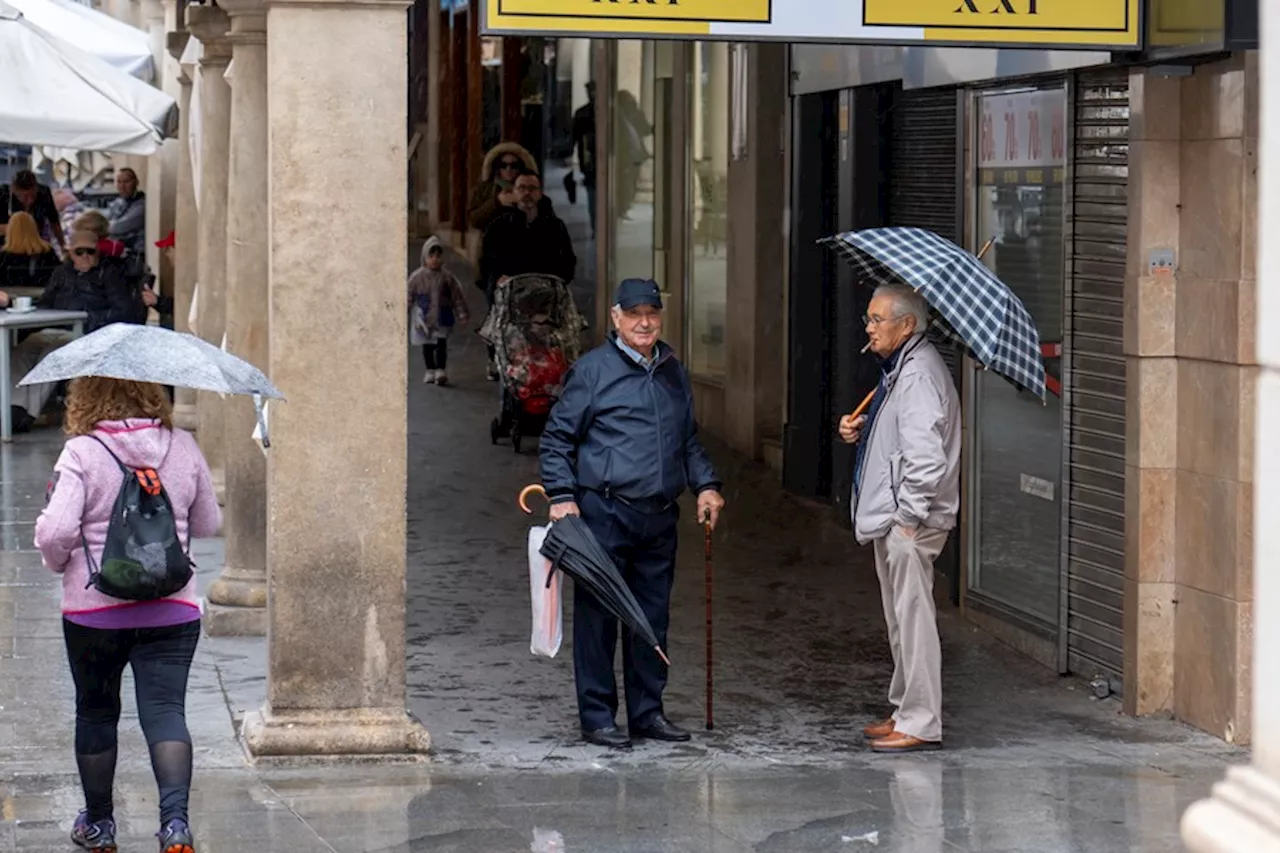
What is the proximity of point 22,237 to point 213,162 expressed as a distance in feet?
30.8

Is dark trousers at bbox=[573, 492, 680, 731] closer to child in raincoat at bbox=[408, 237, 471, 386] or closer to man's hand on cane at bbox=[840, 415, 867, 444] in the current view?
man's hand on cane at bbox=[840, 415, 867, 444]

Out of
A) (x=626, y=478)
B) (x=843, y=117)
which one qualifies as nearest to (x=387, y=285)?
(x=626, y=478)

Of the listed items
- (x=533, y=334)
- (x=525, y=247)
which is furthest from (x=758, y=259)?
(x=525, y=247)

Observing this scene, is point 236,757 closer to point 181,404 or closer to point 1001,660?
point 1001,660

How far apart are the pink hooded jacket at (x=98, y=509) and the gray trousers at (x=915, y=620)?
281 cm

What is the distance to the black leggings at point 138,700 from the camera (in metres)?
6.33

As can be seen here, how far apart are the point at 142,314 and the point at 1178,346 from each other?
10.9m

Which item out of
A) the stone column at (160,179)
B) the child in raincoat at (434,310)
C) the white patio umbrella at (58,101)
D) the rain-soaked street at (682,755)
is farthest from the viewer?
the stone column at (160,179)

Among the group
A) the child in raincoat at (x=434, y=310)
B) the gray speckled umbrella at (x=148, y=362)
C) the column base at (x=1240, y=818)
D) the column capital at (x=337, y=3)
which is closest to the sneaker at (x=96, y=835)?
the gray speckled umbrella at (x=148, y=362)

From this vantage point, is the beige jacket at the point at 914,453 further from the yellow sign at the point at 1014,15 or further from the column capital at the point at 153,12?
the column capital at the point at 153,12

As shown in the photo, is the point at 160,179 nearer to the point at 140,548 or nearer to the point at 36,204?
the point at 36,204

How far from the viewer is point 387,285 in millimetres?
7566

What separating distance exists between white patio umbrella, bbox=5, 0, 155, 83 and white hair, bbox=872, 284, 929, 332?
10502 millimetres

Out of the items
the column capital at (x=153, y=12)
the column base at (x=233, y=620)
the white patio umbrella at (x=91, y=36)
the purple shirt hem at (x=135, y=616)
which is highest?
the column capital at (x=153, y=12)
